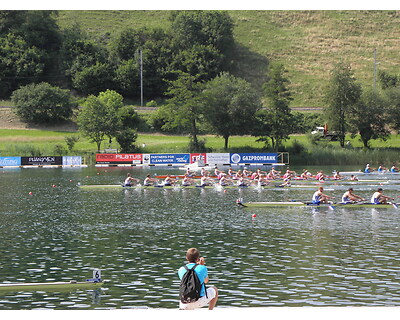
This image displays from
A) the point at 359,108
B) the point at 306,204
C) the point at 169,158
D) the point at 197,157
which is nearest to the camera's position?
the point at 306,204

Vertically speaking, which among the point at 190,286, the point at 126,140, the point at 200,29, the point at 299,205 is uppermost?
the point at 200,29

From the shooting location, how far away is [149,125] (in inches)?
3981

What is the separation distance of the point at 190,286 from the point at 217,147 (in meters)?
74.0

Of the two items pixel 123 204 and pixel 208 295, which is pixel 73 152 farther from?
pixel 208 295

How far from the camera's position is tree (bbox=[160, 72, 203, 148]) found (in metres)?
85.1

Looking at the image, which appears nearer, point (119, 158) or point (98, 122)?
point (119, 158)

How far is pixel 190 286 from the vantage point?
14.2 metres

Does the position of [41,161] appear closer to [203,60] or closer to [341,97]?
[341,97]

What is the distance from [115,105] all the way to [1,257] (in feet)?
226

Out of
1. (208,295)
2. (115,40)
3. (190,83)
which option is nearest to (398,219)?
(208,295)

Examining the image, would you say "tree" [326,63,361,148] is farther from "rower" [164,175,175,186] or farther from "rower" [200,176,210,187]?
"rower" [164,175,175,186]

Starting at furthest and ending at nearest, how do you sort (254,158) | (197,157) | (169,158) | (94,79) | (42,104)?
(94,79)
(42,104)
(169,158)
(254,158)
(197,157)

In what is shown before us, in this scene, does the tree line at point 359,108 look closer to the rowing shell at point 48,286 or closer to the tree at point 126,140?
the tree at point 126,140

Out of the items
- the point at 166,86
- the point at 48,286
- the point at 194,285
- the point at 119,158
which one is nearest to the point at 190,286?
the point at 194,285
